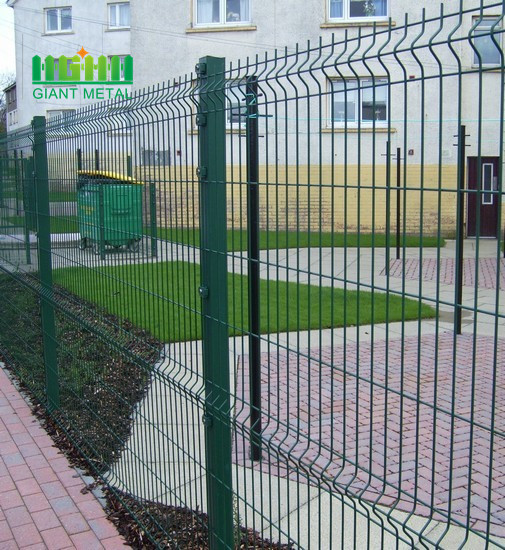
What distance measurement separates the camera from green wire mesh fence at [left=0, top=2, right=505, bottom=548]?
215cm

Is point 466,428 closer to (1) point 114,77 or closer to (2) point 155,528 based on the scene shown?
(2) point 155,528

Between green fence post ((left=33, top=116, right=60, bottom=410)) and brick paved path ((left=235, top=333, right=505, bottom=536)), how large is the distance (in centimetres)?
165

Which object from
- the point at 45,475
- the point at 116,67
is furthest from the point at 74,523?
the point at 116,67

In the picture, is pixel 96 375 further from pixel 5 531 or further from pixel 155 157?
pixel 155 157

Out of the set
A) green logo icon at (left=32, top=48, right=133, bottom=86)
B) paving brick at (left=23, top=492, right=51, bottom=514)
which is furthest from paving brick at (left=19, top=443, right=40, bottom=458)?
green logo icon at (left=32, top=48, right=133, bottom=86)

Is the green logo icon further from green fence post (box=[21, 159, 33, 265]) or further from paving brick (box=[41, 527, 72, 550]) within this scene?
paving brick (box=[41, 527, 72, 550])

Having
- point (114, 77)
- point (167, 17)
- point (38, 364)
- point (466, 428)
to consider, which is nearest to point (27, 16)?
point (114, 77)

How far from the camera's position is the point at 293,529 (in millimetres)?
3975

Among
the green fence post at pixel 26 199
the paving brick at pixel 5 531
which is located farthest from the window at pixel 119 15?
the paving brick at pixel 5 531

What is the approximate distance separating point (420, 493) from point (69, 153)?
10.8ft

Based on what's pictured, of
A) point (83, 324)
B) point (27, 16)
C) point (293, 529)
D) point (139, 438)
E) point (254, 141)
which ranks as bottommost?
point (293, 529)

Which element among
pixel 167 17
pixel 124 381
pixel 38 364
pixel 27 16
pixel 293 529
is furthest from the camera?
pixel 27 16

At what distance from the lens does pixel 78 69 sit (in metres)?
36.2

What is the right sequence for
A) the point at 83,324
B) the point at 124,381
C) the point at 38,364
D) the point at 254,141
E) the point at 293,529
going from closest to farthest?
1. the point at 254,141
2. the point at 293,529
3. the point at 124,381
4. the point at 83,324
5. the point at 38,364
